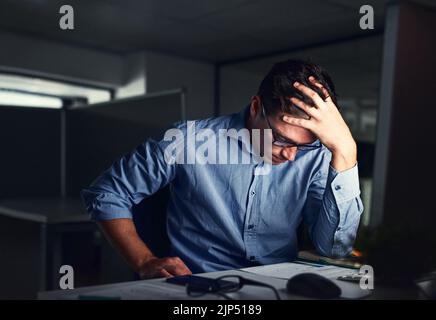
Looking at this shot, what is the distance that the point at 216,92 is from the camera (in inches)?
217

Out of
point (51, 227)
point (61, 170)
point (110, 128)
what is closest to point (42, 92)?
point (61, 170)

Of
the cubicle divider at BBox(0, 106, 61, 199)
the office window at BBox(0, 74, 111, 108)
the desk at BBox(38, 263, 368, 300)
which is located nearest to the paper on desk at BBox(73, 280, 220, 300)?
the desk at BBox(38, 263, 368, 300)

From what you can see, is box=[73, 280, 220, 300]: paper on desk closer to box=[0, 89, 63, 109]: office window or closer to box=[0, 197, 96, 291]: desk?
box=[0, 197, 96, 291]: desk

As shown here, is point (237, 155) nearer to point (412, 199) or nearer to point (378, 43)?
point (412, 199)

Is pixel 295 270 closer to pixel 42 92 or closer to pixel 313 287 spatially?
pixel 313 287

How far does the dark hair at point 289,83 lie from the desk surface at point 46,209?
1.17m

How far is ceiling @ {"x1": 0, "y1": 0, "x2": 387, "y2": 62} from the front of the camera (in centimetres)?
360

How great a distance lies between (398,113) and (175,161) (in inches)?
38.6

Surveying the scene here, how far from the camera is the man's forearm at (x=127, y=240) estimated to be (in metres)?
1.10

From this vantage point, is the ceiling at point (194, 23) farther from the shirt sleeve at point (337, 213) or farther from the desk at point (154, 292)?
the desk at point (154, 292)

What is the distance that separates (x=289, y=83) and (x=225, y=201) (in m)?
0.31

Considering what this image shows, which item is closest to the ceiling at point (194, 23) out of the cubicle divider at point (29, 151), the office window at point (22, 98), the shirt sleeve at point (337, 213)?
the office window at point (22, 98)

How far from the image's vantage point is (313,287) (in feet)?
2.47

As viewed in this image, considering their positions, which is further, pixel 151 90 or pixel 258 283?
pixel 151 90
